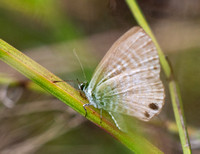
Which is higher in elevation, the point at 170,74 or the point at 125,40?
the point at 125,40

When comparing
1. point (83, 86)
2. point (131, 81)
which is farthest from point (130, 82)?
point (83, 86)

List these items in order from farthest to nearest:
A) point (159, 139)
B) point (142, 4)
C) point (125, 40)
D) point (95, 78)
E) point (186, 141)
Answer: point (142, 4)
point (159, 139)
point (95, 78)
point (125, 40)
point (186, 141)

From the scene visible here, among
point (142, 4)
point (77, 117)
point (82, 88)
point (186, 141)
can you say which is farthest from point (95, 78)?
point (142, 4)

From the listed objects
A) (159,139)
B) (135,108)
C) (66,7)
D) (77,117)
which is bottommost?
(159,139)

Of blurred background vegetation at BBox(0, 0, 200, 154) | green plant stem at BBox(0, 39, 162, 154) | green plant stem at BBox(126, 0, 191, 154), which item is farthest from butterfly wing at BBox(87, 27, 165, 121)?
blurred background vegetation at BBox(0, 0, 200, 154)

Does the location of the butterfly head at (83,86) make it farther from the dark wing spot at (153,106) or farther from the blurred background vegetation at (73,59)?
the dark wing spot at (153,106)

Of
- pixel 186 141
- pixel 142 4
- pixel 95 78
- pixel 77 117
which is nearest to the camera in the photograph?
pixel 186 141

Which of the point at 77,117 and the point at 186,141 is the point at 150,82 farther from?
the point at 77,117

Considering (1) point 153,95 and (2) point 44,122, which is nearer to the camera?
(1) point 153,95
